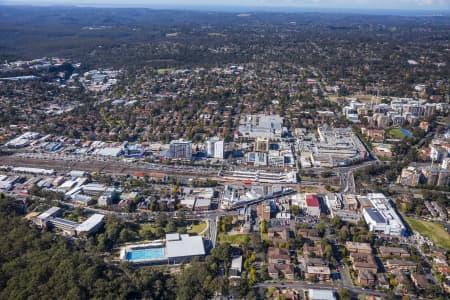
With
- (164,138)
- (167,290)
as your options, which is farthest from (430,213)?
(164,138)

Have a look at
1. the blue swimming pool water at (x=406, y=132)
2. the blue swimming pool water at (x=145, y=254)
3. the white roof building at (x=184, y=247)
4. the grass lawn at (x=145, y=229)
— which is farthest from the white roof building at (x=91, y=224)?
the blue swimming pool water at (x=406, y=132)

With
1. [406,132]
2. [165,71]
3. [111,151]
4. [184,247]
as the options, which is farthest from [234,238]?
[165,71]

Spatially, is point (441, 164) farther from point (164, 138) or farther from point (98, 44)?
point (98, 44)

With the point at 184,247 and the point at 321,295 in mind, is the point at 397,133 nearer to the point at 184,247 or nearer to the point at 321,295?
the point at 321,295

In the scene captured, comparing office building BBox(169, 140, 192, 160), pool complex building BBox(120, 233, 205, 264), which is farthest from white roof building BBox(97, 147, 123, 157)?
pool complex building BBox(120, 233, 205, 264)

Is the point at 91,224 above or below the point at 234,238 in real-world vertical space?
above

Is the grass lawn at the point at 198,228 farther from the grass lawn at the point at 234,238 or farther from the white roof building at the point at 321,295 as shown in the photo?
the white roof building at the point at 321,295
